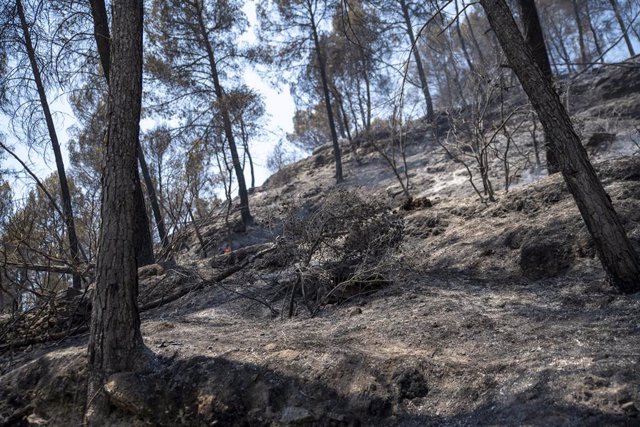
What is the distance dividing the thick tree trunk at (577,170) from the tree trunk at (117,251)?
→ 9.55 feet

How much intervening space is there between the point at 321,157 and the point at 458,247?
63.1 feet

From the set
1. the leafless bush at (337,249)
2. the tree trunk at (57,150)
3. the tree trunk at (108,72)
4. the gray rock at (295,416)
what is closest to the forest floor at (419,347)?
the gray rock at (295,416)

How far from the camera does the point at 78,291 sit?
6.12m

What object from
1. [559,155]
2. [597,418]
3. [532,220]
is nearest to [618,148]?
[532,220]

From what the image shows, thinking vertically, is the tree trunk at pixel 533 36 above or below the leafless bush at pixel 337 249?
above

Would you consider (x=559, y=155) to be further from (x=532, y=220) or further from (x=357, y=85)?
A: (x=357, y=85)

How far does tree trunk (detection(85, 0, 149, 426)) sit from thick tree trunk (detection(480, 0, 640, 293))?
2911 mm

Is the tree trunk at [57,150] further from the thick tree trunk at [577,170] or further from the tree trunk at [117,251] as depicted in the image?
the thick tree trunk at [577,170]

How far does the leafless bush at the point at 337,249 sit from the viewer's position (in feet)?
16.9

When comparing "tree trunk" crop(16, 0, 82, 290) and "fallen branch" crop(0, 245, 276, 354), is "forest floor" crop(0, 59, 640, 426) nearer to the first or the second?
"fallen branch" crop(0, 245, 276, 354)

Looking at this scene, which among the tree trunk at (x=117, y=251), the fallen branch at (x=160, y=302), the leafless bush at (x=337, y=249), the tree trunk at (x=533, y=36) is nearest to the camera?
the tree trunk at (x=117, y=251)

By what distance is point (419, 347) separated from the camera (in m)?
3.62

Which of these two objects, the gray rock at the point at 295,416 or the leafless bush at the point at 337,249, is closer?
the gray rock at the point at 295,416

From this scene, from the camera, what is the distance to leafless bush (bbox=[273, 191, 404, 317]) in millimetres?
5148
